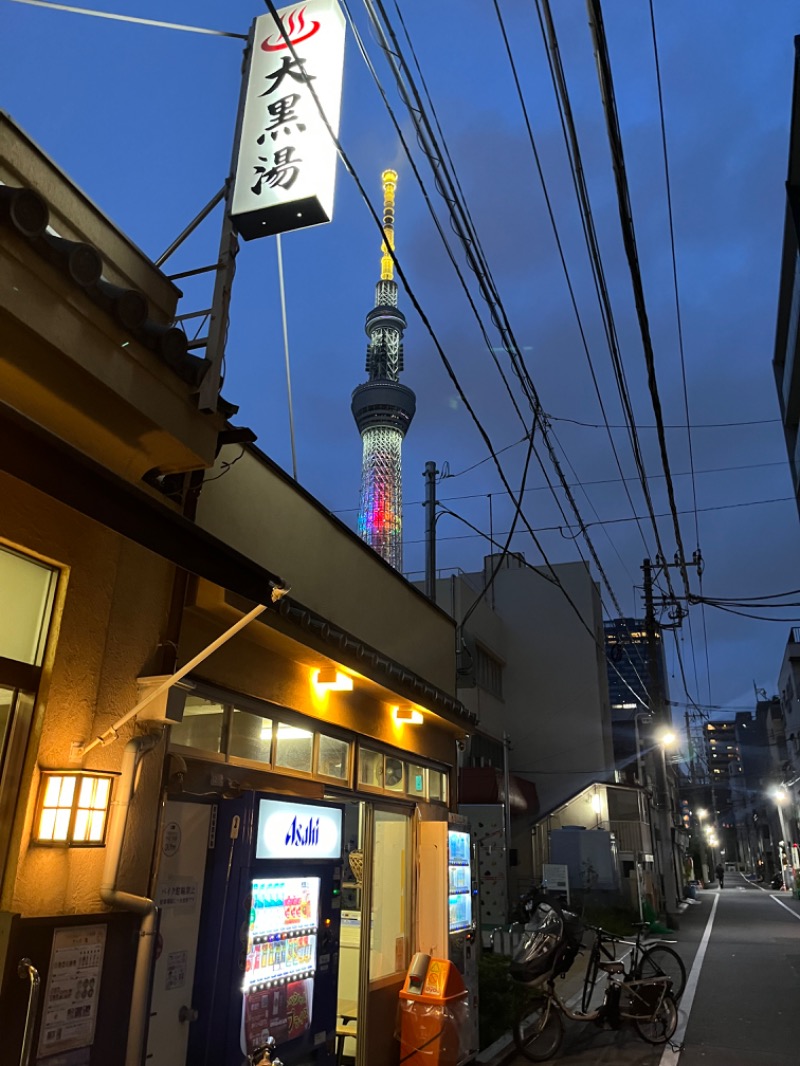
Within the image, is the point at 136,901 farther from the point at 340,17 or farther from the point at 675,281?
the point at 675,281

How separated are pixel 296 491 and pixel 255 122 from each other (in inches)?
139

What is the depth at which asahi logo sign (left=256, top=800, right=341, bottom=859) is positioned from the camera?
577 cm

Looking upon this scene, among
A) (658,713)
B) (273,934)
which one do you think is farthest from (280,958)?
(658,713)

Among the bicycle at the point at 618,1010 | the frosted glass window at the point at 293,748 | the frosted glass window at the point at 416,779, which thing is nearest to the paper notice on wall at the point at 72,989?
the frosted glass window at the point at 293,748

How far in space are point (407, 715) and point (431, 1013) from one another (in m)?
3.18

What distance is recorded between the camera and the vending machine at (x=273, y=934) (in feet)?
17.0

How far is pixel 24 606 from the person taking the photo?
14.8ft

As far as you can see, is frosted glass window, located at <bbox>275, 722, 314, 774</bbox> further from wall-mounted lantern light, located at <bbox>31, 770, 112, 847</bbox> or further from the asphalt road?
the asphalt road

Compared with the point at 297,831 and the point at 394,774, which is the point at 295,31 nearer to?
the point at 297,831

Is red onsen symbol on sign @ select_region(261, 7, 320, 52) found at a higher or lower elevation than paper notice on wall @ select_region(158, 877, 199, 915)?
higher

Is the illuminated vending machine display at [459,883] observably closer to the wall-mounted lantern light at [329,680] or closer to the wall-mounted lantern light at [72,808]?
the wall-mounted lantern light at [329,680]

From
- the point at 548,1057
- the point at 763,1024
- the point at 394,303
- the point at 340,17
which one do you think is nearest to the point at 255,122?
the point at 340,17

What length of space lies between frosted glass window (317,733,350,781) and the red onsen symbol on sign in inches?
269

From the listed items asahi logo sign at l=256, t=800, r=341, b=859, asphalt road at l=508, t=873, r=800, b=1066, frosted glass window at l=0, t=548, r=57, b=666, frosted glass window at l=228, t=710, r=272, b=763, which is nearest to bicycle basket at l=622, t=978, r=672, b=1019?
asphalt road at l=508, t=873, r=800, b=1066
